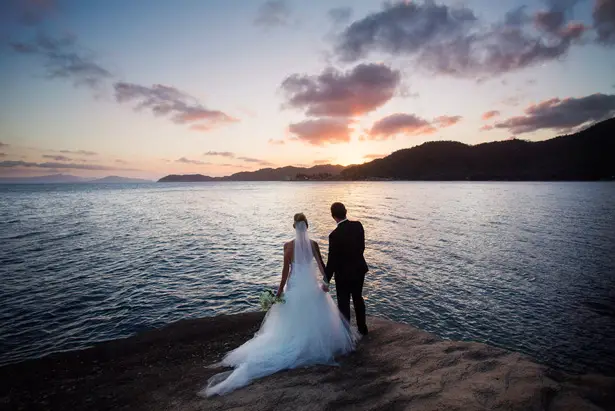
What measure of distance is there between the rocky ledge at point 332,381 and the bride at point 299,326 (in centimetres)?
35

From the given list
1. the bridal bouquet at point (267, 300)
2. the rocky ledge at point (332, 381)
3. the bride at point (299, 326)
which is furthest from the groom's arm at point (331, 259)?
the rocky ledge at point (332, 381)

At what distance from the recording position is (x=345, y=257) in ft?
24.9

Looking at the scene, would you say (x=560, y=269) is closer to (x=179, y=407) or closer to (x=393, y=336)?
(x=393, y=336)

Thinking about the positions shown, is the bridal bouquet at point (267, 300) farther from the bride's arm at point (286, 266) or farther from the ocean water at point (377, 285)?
the ocean water at point (377, 285)

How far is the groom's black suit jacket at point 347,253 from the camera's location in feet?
24.2

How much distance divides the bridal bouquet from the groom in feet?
4.46

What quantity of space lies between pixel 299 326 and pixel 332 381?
1389 mm

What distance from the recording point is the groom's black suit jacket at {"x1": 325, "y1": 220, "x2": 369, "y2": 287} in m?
7.39

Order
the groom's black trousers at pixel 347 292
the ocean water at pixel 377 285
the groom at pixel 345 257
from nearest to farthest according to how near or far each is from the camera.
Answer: the groom at pixel 345 257, the groom's black trousers at pixel 347 292, the ocean water at pixel 377 285

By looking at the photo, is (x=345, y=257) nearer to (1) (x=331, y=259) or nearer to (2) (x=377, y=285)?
(1) (x=331, y=259)

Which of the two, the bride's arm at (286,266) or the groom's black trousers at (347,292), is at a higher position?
the bride's arm at (286,266)

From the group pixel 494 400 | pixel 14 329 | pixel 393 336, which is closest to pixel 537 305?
pixel 393 336

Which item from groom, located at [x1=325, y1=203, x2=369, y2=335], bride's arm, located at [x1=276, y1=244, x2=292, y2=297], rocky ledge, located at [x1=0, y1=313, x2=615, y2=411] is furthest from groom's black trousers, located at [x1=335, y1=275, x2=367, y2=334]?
bride's arm, located at [x1=276, y1=244, x2=292, y2=297]

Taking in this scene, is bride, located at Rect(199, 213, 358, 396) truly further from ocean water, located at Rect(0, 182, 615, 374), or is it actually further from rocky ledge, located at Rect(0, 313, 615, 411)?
ocean water, located at Rect(0, 182, 615, 374)
